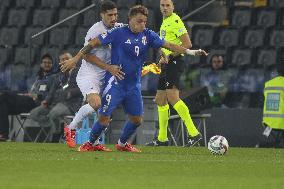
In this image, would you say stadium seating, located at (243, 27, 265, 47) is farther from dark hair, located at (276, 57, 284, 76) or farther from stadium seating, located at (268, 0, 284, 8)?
dark hair, located at (276, 57, 284, 76)

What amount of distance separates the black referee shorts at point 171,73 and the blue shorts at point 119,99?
8.87 feet

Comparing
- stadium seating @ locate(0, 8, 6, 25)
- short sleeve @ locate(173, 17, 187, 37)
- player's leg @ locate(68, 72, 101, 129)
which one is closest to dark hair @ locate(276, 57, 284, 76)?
short sleeve @ locate(173, 17, 187, 37)

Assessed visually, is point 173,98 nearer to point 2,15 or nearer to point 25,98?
point 25,98

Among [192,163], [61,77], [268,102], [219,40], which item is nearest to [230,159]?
[192,163]

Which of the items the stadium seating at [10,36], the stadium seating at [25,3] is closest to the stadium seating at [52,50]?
the stadium seating at [10,36]

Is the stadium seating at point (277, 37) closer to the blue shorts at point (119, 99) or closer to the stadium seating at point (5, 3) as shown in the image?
the stadium seating at point (5, 3)

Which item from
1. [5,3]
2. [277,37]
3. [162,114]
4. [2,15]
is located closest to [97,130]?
[162,114]

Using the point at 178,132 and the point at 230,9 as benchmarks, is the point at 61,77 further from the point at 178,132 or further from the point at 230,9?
the point at 230,9

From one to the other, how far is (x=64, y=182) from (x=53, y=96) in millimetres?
9693

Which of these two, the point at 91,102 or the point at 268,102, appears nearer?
the point at 91,102

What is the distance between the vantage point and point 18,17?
2202cm

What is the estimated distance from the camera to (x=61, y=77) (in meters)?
17.5

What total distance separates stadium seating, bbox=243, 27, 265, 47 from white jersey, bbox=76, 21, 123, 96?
22.6 ft

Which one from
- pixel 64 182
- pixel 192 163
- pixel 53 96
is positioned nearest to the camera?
pixel 64 182
